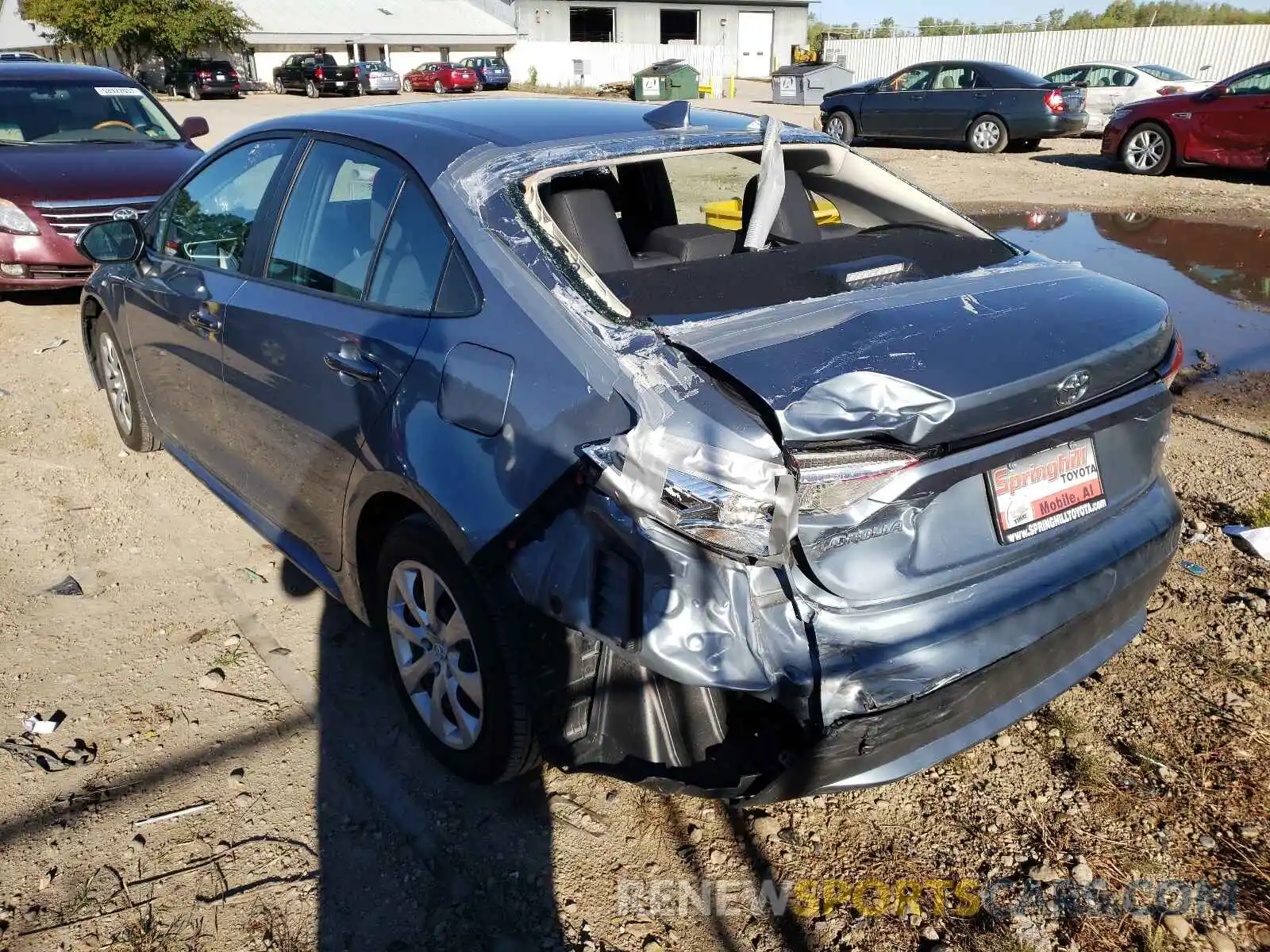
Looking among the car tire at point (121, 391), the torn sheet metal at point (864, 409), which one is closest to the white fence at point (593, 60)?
the car tire at point (121, 391)

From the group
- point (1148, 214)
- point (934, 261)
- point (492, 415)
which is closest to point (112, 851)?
point (492, 415)

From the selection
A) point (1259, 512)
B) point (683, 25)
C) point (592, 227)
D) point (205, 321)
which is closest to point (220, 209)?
point (205, 321)

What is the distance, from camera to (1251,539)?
12.7 ft

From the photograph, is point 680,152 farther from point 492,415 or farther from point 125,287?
point 125,287

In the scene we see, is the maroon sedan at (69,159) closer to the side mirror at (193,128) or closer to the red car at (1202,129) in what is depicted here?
the side mirror at (193,128)

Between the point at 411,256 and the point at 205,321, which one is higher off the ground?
the point at 411,256

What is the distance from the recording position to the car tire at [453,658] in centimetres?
240

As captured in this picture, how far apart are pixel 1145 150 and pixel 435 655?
14678 millimetres

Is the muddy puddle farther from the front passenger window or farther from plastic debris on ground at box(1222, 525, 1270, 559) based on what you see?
the front passenger window

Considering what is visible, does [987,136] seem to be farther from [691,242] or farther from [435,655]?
[435,655]

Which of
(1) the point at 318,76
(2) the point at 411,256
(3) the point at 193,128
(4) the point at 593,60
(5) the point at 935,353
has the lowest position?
(5) the point at 935,353

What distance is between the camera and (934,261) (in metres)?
2.83

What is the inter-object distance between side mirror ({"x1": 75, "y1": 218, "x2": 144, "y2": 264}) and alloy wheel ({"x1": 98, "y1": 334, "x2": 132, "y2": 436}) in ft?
2.43

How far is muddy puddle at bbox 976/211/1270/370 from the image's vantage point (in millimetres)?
6664
